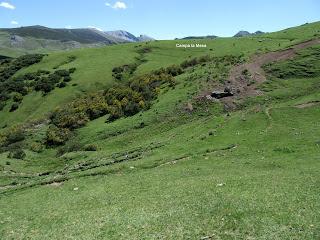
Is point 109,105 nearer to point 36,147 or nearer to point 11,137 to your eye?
point 11,137

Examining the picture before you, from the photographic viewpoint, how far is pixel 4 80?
381 feet

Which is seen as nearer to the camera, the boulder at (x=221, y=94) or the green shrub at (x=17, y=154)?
the green shrub at (x=17, y=154)

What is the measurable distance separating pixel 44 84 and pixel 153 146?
5422 cm

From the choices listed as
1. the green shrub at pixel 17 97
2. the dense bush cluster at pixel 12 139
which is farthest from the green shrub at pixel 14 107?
the dense bush cluster at pixel 12 139

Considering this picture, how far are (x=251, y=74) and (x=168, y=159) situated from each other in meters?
30.2

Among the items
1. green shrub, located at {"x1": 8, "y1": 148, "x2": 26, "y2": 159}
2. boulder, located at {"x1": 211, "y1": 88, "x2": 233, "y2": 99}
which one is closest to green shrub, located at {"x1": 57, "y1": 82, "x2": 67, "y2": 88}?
green shrub, located at {"x1": 8, "y1": 148, "x2": 26, "y2": 159}

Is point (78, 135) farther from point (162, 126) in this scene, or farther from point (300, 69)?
point (300, 69)

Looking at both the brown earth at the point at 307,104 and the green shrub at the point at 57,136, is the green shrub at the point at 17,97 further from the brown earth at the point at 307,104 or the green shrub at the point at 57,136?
the brown earth at the point at 307,104

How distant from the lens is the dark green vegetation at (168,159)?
2638cm

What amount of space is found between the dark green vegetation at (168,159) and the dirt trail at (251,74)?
135cm

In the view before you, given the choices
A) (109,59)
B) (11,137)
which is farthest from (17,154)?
(109,59)

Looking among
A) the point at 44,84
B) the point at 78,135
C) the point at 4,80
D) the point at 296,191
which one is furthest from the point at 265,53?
the point at 4,80

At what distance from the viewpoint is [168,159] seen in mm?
45438

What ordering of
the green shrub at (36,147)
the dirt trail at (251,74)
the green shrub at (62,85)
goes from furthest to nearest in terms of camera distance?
the green shrub at (62,85) → the dirt trail at (251,74) → the green shrub at (36,147)
